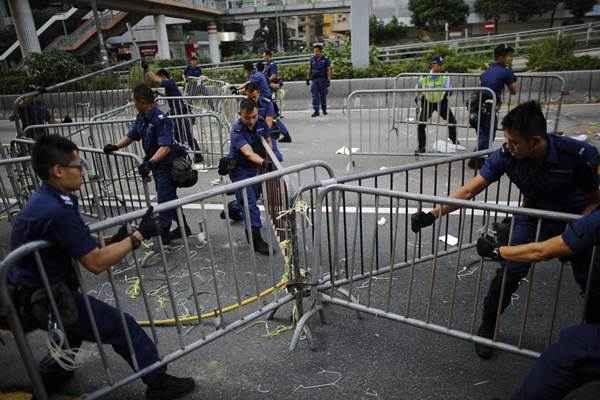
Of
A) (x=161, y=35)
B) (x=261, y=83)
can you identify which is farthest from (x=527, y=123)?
(x=161, y=35)

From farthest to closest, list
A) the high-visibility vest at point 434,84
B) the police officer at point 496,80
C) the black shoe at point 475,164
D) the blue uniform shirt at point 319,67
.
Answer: the blue uniform shirt at point 319,67
the high-visibility vest at point 434,84
the police officer at point 496,80
the black shoe at point 475,164

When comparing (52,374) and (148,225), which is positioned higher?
(148,225)

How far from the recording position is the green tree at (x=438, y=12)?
46.0 meters

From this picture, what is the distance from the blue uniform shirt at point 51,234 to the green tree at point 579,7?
169ft

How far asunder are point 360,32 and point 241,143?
10.8 meters

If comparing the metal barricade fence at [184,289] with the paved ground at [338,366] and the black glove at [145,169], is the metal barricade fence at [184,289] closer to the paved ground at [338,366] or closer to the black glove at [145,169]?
the paved ground at [338,366]

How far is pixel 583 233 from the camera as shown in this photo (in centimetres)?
216

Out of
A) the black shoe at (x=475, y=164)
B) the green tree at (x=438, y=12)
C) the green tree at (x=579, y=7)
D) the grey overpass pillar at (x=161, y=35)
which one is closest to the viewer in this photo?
the black shoe at (x=475, y=164)

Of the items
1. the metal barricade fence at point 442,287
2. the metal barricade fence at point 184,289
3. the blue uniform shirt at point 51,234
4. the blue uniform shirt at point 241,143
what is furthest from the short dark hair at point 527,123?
the blue uniform shirt at point 241,143

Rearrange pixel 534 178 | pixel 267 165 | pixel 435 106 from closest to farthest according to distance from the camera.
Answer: pixel 534 178
pixel 267 165
pixel 435 106

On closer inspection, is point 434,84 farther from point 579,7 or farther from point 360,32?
point 579,7

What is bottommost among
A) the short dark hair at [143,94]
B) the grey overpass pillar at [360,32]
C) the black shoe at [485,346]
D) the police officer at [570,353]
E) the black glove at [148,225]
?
the black shoe at [485,346]

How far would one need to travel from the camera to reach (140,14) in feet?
113

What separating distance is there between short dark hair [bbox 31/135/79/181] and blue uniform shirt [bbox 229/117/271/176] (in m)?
2.52
